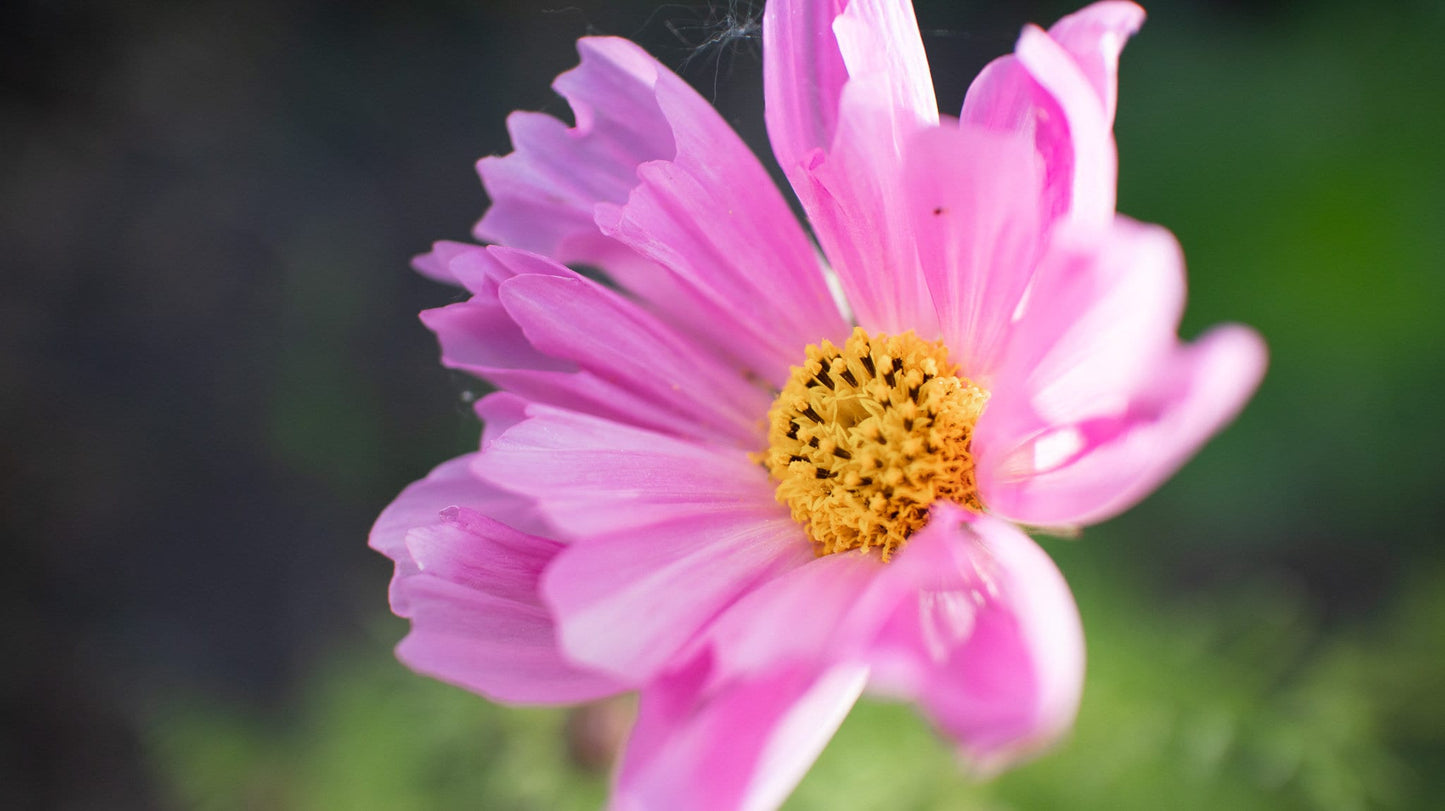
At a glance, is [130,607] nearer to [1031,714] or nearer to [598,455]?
[598,455]

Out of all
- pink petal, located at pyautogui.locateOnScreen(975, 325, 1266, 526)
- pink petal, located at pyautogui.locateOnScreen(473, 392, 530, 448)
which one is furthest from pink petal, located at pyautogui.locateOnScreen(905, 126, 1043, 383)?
pink petal, located at pyautogui.locateOnScreen(473, 392, 530, 448)

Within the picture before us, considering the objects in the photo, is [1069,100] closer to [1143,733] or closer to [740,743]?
[740,743]

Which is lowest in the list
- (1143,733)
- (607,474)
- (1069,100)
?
(1143,733)

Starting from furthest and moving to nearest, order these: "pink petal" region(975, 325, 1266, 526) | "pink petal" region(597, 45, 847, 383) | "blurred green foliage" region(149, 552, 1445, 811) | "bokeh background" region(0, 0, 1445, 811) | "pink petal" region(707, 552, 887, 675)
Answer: "bokeh background" region(0, 0, 1445, 811) → "blurred green foliage" region(149, 552, 1445, 811) → "pink petal" region(597, 45, 847, 383) → "pink petal" region(707, 552, 887, 675) → "pink petal" region(975, 325, 1266, 526)

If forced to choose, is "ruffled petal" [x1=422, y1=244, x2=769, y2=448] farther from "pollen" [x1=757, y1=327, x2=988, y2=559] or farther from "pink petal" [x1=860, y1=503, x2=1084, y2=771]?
"pink petal" [x1=860, y1=503, x2=1084, y2=771]

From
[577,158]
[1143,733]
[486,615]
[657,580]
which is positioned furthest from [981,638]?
[1143,733]
